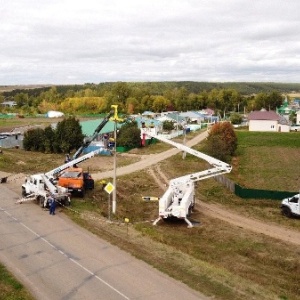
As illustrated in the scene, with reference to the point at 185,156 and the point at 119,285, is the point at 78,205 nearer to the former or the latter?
the point at 119,285

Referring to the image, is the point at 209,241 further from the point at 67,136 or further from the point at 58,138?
the point at 58,138

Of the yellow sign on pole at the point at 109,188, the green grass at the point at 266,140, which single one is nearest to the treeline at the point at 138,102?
the green grass at the point at 266,140

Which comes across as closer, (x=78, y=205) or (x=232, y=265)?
(x=232, y=265)

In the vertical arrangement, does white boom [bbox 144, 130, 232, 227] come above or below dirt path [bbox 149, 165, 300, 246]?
above

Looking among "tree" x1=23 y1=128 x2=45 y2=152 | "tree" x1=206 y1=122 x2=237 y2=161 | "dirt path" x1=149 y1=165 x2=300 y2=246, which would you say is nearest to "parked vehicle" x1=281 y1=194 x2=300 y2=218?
"dirt path" x1=149 y1=165 x2=300 y2=246

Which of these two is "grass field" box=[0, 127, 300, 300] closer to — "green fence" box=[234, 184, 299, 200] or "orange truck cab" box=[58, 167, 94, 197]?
"green fence" box=[234, 184, 299, 200]

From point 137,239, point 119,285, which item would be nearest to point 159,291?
point 119,285

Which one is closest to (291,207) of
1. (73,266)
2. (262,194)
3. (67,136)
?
(262,194)
